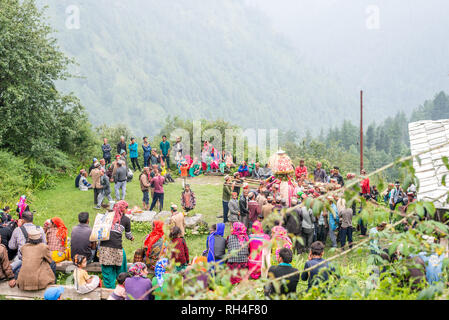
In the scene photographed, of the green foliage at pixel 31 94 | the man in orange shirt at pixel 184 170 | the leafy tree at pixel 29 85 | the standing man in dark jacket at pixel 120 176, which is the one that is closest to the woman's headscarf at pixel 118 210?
the standing man in dark jacket at pixel 120 176

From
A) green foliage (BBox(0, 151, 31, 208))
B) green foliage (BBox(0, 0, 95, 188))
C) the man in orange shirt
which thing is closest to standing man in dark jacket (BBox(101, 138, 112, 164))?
green foliage (BBox(0, 0, 95, 188))

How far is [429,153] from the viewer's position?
966cm

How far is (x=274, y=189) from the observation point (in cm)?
1180

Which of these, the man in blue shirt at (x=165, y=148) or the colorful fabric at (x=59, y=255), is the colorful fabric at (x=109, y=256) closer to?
the colorful fabric at (x=59, y=255)

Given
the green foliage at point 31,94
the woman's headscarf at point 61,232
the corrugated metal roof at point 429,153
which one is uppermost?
the green foliage at point 31,94

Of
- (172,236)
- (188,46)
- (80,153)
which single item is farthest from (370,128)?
(188,46)

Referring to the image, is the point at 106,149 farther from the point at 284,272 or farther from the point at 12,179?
the point at 284,272

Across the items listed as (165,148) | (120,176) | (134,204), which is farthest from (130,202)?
(165,148)

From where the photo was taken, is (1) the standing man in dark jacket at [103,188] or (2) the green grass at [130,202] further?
(1) the standing man in dark jacket at [103,188]

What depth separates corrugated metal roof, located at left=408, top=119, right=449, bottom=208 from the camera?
305 inches

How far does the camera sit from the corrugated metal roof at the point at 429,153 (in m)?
7.75

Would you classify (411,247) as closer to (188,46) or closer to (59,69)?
(59,69)

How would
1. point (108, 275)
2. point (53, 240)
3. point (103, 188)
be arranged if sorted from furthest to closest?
point (103, 188) → point (53, 240) → point (108, 275)
